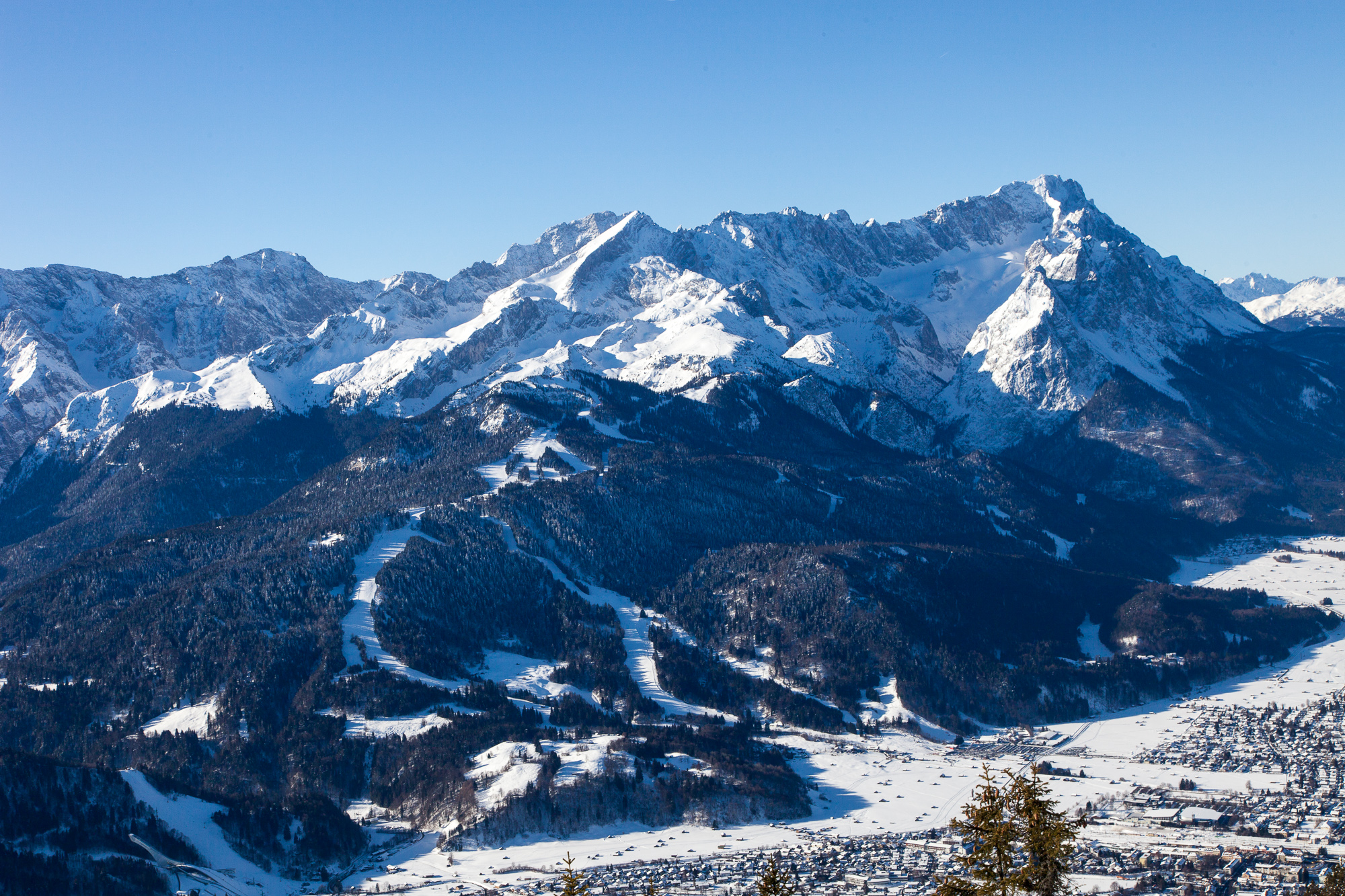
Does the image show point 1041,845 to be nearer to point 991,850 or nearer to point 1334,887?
point 991,850

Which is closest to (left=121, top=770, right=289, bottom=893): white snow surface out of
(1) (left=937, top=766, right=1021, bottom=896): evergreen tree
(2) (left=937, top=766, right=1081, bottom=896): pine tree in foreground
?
(1) (left=937, top=766, right=1021, bottom=896): evergreen tree

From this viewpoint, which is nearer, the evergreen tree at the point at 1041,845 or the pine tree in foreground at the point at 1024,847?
the evergreen tree at the point at 1041,845

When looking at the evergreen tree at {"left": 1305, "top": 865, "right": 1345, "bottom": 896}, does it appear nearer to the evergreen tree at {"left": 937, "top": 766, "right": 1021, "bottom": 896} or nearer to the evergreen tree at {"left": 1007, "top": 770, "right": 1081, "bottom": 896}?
the evergreen tree at {"left": 1007, "top": 770, "right": 1081, "bottom": 896}

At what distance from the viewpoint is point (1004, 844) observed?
78.3 m

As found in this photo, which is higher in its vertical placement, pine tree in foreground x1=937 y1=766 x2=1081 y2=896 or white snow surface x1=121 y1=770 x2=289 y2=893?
pine tree in foreground x1=937 y1=766 x2=1081 y2=896

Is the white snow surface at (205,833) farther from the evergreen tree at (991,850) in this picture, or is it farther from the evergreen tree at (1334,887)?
the evergreen tree at (1334,887)

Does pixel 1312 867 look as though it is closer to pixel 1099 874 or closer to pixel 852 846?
pixel 1099 874

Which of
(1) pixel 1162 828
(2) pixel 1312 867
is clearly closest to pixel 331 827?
(1) pixel 1162 828

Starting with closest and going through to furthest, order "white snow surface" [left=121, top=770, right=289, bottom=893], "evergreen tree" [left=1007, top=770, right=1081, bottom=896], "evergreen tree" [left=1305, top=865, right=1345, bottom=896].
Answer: "evergreen tree" [left=1007, top=770, right=1081, bottom=896] < "evergreen tree" [left=1305, top=865, right=1345, bottom=896] < "white snow surface" [left=121, top=770, right=289, bottom=893]

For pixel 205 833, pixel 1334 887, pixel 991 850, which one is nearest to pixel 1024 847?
pixel 991 850

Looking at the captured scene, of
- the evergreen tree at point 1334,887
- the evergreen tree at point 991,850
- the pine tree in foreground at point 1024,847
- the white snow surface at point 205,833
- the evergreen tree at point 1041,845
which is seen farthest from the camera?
the white snow surface at point 205,833

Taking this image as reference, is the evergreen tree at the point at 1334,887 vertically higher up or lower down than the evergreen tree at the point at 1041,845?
lower down

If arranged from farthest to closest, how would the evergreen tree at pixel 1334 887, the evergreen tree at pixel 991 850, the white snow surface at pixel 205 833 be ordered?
1. the white snow surface at pixel 205 833
2. the evergreen tree at pixel 1334 887
3. the evergreen tree at pixel 991 850

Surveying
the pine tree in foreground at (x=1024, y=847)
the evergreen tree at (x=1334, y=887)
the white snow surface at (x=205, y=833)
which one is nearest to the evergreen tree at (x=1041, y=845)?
the pine tree in foreground at (x=1024, y=847)
